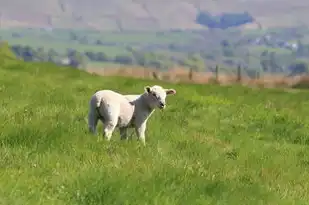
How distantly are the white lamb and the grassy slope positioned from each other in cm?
62

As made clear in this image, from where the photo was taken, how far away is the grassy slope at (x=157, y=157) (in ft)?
27.1

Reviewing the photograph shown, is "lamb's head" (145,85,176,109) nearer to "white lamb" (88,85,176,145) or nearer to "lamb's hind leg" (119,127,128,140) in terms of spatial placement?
"white lamb" (88,85,176,145)

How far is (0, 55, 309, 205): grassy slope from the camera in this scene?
27.1ft

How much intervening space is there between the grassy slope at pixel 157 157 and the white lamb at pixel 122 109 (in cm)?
62

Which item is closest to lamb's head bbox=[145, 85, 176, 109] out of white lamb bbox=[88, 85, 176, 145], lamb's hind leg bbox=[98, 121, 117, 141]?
white lamb bbox=[88, 85, 176, 145]

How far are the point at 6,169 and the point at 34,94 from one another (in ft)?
44.9

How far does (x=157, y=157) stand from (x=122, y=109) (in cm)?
283

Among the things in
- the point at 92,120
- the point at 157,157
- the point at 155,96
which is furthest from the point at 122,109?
the point at 157,157

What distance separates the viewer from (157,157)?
38.1 ft

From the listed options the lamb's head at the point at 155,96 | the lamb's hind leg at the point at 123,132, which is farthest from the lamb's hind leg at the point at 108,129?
the lamb's head at the point at 155,96

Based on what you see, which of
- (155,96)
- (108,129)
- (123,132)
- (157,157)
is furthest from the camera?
(123,132)

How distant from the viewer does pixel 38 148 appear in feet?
35.4

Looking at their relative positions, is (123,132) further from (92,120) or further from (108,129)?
(108,129)

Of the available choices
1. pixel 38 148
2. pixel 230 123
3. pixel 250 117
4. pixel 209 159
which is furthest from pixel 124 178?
pixel 250 117
